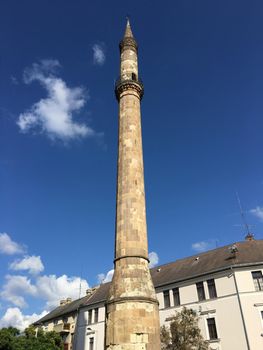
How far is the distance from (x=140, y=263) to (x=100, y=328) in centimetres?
2048

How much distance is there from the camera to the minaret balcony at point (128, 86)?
2020 cm

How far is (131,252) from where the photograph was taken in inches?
589

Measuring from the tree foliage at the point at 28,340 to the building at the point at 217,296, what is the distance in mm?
2942

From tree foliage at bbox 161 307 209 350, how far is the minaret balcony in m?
14.7

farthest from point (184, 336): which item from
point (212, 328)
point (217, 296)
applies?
point (217, 296)

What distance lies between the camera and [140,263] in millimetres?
14820

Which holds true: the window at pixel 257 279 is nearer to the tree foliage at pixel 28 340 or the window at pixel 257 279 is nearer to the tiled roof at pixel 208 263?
the tiled roof at pixel 208 263

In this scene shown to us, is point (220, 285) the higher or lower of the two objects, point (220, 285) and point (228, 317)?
the higher

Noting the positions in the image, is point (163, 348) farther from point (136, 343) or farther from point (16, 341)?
point (16, 341)

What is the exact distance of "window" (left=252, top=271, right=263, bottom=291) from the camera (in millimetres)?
24467

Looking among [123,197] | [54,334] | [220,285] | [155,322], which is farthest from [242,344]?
[54,334]

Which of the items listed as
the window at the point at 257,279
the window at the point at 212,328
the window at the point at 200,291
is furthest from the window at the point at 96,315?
the window at the point at 257,279

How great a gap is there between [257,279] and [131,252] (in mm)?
14173

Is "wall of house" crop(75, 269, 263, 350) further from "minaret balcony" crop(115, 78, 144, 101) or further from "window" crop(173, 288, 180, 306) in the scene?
"minaret balcony" crop(115, 78, 144, 101)
